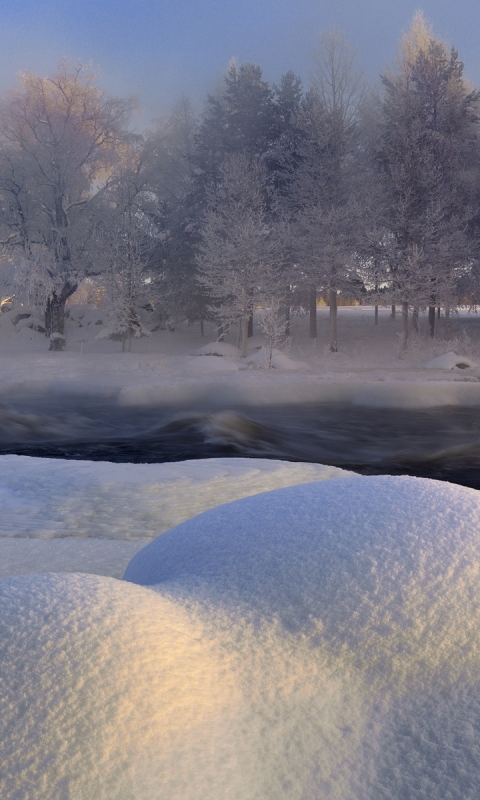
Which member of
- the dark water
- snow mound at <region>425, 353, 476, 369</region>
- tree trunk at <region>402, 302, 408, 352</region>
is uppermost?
tree trunk at <region>402, 302, 408, 352</region>

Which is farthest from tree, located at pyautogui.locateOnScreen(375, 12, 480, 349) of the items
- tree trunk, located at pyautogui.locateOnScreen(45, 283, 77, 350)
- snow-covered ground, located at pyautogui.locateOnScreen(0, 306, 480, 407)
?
tree trunk, located at pyautogui.locateOnScreen(45, 283, 77, 350)

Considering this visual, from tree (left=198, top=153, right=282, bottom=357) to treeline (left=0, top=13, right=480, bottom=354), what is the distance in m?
0.08

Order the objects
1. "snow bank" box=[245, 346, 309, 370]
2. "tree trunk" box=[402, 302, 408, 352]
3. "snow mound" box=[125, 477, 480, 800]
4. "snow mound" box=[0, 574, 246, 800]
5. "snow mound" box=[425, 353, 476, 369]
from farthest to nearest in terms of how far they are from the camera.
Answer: "tree trunk" box=[402, 302, 408, 352], "snow bank" box=[245, 346, 309, 370], "snow mound" box=[425, 353, 476, 369], "snow mound" box=[125, 477, 480, 800], "snow mound" box=[0, 574, 246, 800]

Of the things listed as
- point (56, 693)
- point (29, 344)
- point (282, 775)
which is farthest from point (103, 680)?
point (29, 344)

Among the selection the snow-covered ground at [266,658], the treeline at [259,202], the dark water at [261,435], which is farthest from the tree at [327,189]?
the snow-covered ground at [266,658]

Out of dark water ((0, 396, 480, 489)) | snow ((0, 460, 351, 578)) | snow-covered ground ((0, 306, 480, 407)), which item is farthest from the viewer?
snow-covered ground ((0, 306, 480, 407))

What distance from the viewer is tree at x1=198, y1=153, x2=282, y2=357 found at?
23203 millimetres

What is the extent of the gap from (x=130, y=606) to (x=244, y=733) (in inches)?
19.0

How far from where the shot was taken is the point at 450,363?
2002cm

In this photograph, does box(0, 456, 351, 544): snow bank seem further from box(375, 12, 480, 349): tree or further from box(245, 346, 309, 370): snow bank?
box(375, 12, 480, 349): tree

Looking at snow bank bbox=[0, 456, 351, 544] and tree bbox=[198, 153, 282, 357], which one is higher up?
tree bbox=[198, 153, 282, 357]

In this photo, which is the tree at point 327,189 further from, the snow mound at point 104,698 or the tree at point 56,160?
the snow mound at point 104,698

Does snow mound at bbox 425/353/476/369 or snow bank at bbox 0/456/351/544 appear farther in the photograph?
snow mound at bbox 425/353/476/369

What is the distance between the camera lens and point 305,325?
110ft
